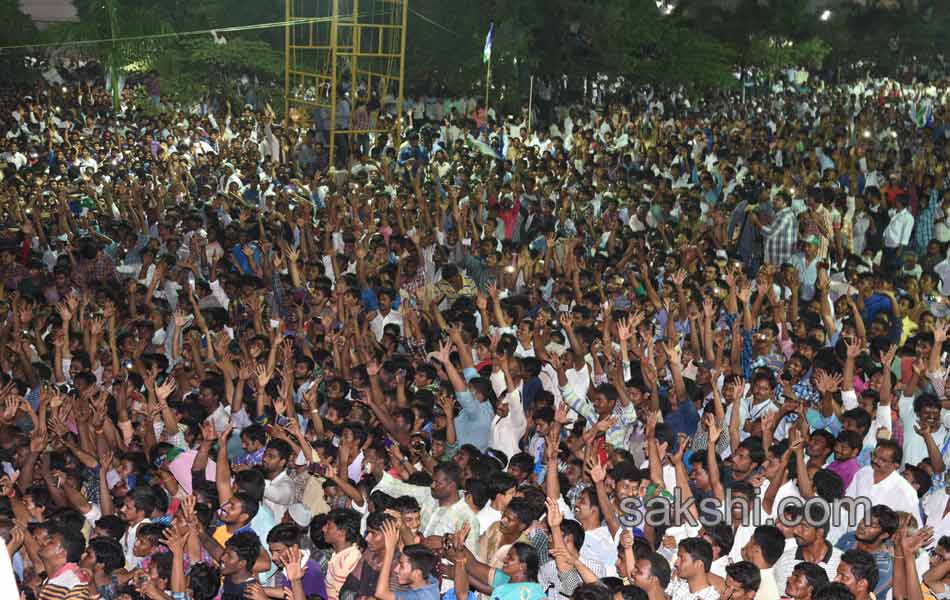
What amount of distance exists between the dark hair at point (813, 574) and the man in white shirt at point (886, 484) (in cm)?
95

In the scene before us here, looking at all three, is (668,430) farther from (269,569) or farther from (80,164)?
(80,164)

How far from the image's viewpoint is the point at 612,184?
13.7 m

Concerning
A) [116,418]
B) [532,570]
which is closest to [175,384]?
[116,418]

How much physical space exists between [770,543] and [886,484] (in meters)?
1.06

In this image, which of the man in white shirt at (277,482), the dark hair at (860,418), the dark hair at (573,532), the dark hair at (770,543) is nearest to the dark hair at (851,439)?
the dark hair at (860,418)

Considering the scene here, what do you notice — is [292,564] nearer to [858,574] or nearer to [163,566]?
[163,566]

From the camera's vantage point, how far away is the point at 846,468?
5922mm

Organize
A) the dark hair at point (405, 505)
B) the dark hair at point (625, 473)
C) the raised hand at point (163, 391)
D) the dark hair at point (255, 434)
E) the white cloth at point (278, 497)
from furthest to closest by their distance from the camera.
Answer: the raised hand at point (163, 391)
the dark hair at point (255, 434)
the white cloth at point (278, 497)
the dark hair at point (625, 473)
the dark hair at point (405, 505)

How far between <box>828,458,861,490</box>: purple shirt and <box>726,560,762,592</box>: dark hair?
144 centimetres

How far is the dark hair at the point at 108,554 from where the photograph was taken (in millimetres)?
5031

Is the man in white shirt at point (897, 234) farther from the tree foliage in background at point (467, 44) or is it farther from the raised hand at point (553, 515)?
the tree foliage in background at point (467, 44)

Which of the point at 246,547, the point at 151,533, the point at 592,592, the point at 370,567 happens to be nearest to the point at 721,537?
the point at 592,592

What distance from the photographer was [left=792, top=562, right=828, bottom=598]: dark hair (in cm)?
451

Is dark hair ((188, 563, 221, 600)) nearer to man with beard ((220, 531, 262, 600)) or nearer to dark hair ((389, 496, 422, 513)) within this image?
man with beard ((220, 531, 262, 600))
